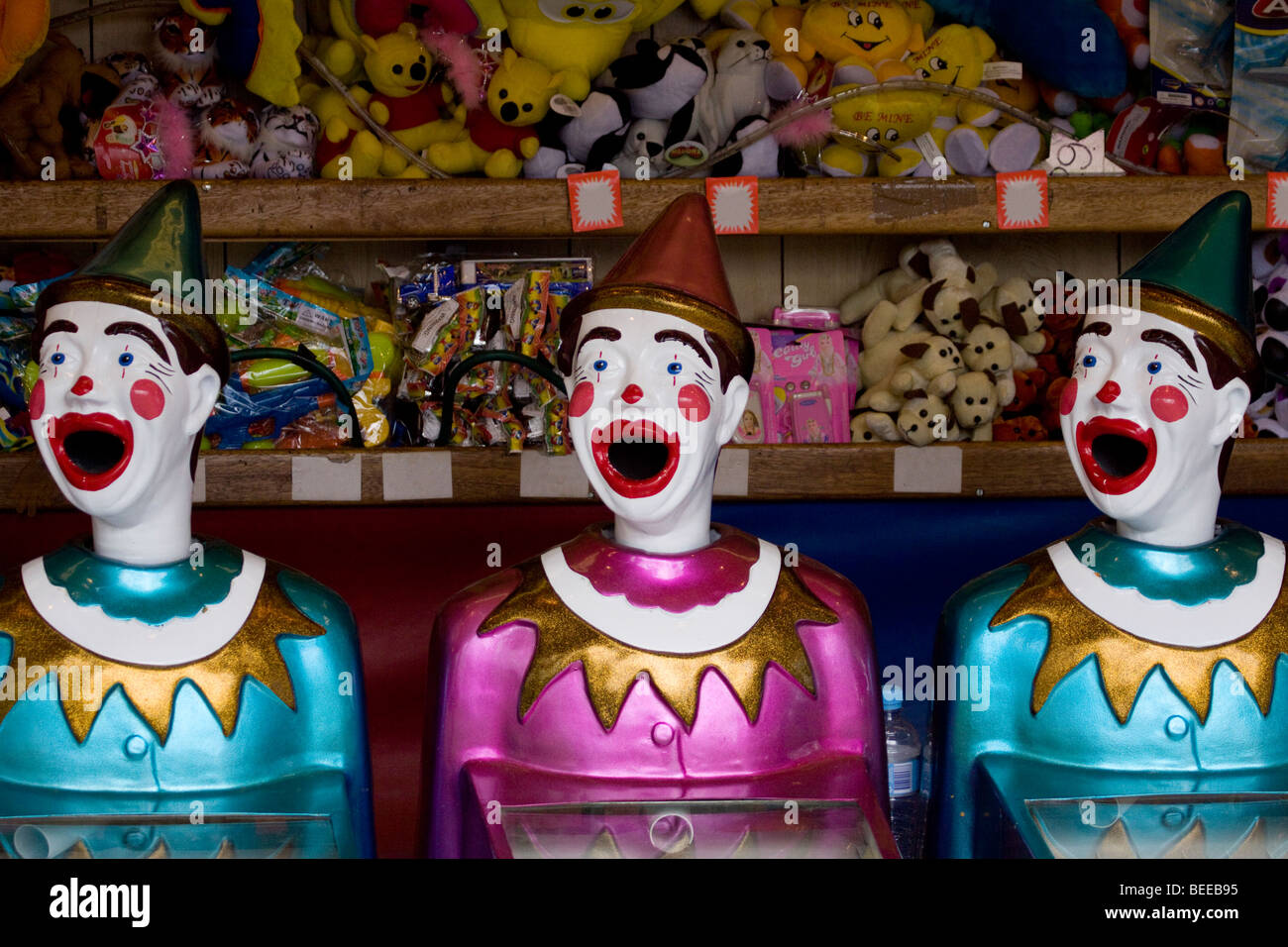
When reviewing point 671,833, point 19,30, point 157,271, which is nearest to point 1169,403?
point 671,833

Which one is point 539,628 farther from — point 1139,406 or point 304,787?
point 1139,406

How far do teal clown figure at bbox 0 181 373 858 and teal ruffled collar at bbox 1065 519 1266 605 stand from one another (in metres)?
0.93

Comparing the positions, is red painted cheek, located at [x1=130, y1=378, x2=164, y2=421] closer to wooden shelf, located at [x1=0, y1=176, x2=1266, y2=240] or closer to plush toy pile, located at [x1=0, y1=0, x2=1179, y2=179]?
wooden shelf, located at [x1=0, y1=176, x2=1266, y2=240]

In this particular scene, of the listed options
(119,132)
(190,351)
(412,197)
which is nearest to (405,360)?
(412,197)

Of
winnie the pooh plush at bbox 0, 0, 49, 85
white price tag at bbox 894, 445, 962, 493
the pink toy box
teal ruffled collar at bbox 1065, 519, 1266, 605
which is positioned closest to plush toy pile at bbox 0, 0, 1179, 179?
winnie the pooh plush at bbox 0, 0, 49, 85

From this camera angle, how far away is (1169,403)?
5.58 feet

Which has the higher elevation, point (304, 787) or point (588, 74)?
point (588, 74)

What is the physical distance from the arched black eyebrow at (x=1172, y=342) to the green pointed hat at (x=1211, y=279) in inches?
0.8

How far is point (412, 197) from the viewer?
8.36ft

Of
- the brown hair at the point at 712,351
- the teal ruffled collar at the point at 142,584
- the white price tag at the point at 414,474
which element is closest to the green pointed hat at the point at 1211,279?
the brown hair at the point at 712,351

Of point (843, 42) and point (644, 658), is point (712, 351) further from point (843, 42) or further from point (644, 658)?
point (843, 42)

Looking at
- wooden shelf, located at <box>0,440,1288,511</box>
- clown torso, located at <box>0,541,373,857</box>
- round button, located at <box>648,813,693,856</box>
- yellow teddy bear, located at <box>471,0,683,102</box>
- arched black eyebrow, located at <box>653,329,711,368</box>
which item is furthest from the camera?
yellow teddy bear, located at <box>471,0,683,102</box>

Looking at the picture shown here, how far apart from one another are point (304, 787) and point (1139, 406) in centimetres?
107

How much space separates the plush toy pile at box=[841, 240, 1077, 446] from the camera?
107 inches
